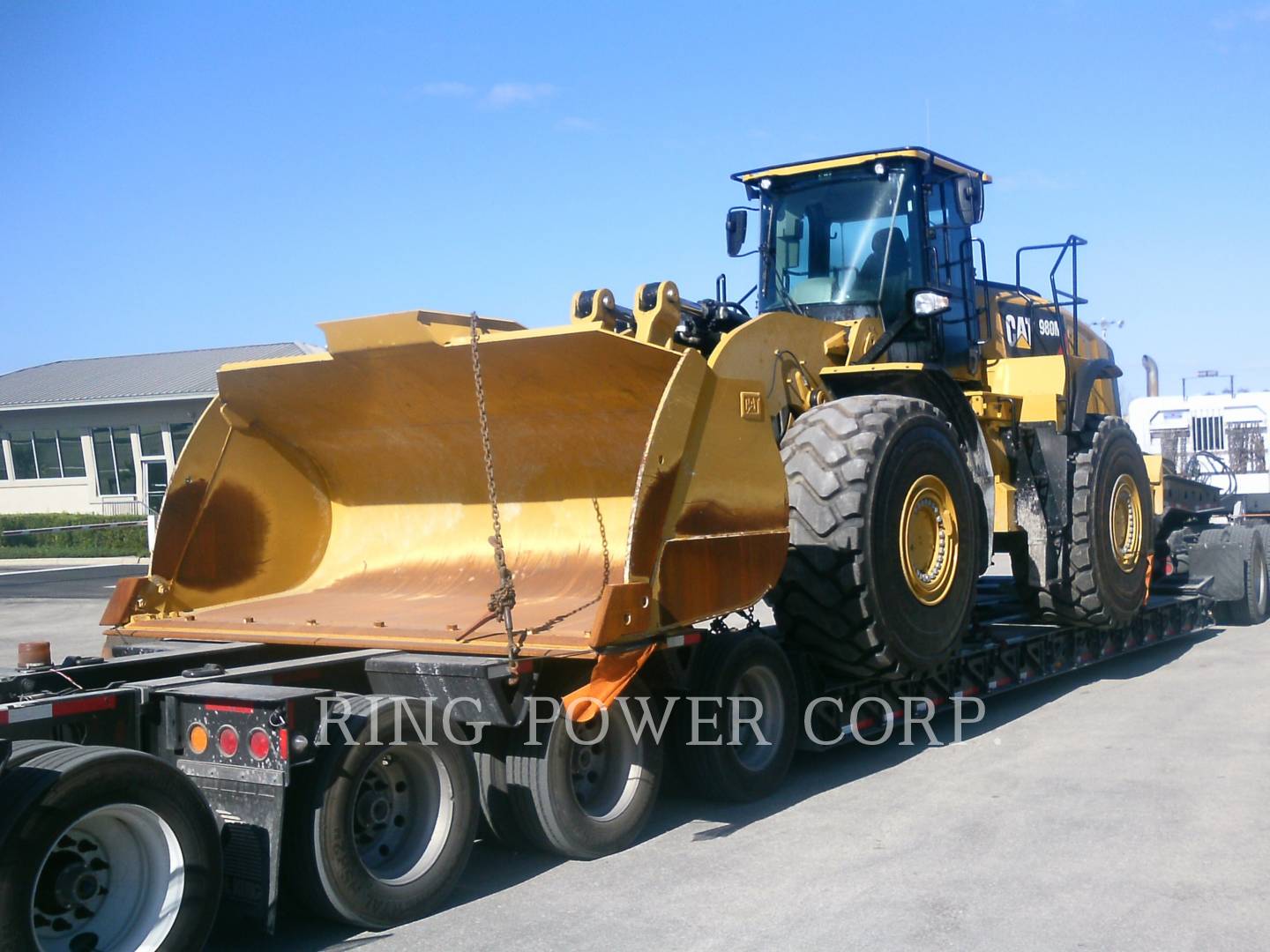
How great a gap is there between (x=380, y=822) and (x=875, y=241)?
529cm

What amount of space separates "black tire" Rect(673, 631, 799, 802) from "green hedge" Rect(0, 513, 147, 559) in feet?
85.4

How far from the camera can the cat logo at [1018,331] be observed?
34.7 feet

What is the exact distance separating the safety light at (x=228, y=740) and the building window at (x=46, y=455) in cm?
3543

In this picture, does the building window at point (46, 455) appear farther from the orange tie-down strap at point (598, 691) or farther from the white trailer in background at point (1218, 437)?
the orange tie-down strap at point (598, 691)

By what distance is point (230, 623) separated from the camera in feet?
21.7

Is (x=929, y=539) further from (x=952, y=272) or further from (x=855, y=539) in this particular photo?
(x=952, y=272)

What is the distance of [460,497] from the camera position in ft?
24.7

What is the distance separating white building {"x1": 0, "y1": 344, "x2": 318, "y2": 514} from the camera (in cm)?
3544

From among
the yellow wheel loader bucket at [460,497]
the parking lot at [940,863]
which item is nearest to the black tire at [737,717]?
the parking lot at [940,863]

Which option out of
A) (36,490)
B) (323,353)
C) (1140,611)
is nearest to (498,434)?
(323,353)

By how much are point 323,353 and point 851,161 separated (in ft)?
12.8

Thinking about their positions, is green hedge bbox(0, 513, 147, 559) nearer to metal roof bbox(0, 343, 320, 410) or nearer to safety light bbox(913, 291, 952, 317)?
metal roof bbox(0, 343, 320, 410)

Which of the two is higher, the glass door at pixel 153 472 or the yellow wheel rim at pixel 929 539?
the glass door at pixel 153 472

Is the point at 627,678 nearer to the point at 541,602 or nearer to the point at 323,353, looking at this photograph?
the point at 541,602
